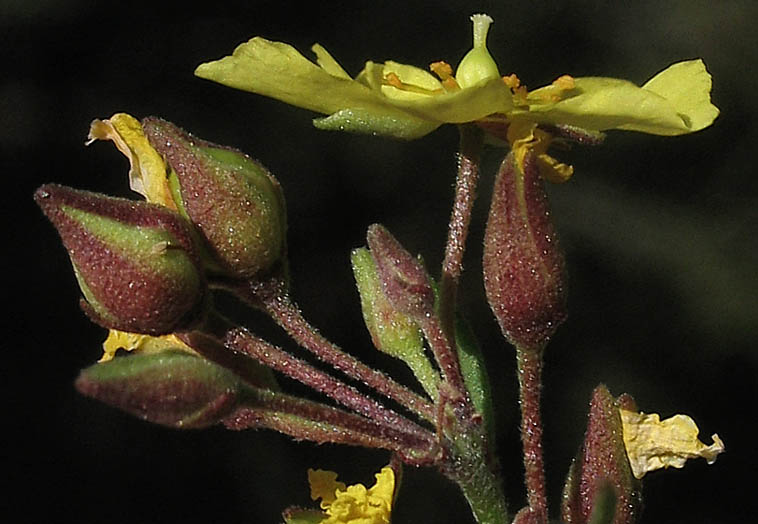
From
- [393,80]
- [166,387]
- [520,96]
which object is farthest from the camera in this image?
[393,80]

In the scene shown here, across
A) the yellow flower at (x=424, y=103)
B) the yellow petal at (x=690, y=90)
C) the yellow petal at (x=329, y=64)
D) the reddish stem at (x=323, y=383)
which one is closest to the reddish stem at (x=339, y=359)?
the reddish stem at (x=323, y=383)

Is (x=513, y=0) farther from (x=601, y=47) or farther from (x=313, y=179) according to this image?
(x=313, y=179)

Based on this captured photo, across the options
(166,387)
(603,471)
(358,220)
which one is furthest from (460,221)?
(358,220)

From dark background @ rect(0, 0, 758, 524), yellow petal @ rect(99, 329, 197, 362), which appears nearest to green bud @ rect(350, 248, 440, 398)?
yellow petal @ rect(99, 329, 197, 362)

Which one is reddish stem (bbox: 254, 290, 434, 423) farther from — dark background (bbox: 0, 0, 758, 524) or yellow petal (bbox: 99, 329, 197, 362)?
dark background (bbox: 0, 0, 758, 524)

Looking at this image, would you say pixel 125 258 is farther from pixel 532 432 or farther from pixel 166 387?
pixel 532 432

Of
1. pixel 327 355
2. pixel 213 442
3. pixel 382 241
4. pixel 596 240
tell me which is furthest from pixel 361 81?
pixel 213 442
